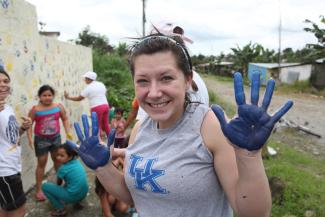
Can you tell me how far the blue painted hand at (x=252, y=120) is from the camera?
39.4 inches

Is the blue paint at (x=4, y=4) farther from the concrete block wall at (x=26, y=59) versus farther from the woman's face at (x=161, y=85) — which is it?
the woman's face at (x=161, y=85)

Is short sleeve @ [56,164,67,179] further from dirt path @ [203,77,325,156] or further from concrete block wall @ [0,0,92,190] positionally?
dirt path @ [203,77,325,156]

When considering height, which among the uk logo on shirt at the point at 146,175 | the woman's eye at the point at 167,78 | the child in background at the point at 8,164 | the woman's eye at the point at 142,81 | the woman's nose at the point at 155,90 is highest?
the woman's eye at the point at 167,78

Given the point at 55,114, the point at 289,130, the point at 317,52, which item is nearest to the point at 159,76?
the point at 55,114

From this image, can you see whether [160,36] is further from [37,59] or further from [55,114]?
[37,59]

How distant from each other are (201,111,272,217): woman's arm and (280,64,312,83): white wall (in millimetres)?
25720

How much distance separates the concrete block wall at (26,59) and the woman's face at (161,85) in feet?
9.57

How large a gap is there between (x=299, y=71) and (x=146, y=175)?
2670 centimetres

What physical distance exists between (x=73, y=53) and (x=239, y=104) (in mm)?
6356

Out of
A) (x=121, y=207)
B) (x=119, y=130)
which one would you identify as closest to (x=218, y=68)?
(x=119, y=130)

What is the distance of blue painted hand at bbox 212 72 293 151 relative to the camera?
100cm

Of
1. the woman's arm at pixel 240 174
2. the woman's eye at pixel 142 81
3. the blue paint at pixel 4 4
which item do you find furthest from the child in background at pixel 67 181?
the woman's arm at pixel 240 174

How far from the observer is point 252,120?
1021mm

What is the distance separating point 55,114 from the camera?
13.9ft
